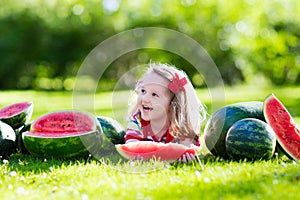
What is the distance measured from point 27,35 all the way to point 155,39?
32.0ft

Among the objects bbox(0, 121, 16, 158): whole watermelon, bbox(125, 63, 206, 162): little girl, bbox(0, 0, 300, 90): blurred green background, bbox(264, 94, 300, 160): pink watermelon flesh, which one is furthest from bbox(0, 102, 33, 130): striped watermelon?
bbox(0, 0, 300, 90): blurred green background

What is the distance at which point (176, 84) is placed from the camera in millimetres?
5188

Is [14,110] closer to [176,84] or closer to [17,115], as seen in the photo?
[17,115]

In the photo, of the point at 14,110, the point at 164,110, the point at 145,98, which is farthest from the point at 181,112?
the point at 14,110

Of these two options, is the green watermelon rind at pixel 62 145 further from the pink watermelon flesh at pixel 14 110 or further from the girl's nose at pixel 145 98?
the pink watermelon flesh at pixel 14 110

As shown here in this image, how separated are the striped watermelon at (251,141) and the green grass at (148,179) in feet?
0.43

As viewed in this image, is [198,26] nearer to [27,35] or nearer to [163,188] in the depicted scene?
[27,35]

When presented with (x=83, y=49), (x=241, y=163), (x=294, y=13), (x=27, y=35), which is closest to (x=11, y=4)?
(x=27, y=35)

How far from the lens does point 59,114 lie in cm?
555

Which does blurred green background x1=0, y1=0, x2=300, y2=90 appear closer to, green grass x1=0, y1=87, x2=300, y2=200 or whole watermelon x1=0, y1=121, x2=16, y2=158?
whole watermelon x1=0, y1=121, x2=16, y2=158

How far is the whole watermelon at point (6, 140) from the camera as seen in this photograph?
5242mm

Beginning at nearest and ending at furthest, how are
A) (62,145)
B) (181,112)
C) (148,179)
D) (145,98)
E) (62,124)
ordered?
1. (148,179)
2. (62,145)
3. (145,98)
4. (181,112)
5. (62,124)

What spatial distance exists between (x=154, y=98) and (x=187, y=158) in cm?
78

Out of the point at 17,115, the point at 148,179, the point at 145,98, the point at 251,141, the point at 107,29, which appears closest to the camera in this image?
the point at 148,179
